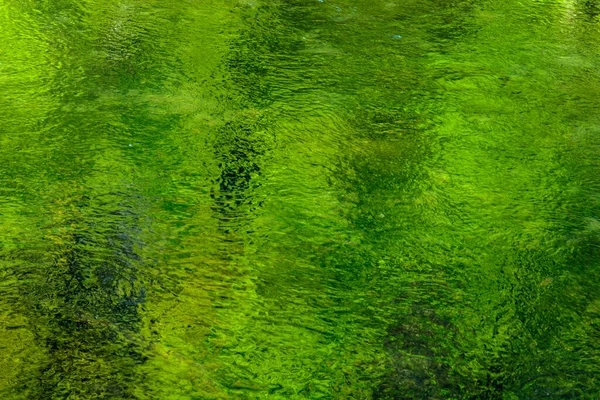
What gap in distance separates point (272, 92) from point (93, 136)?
2.49 feet

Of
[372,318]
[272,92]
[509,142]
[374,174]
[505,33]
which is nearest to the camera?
[372,318]

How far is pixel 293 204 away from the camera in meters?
→ 2.45

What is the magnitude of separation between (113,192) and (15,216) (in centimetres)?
31

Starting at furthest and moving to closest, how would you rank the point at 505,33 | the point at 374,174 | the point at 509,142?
the point at 505,33
the point at 509,142
the point at 374,174

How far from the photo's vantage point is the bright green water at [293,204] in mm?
1895

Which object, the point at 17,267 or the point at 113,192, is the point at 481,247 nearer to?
the point at 113,192

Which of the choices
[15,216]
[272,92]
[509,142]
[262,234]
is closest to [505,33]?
[509,142]

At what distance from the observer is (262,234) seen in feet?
7.58

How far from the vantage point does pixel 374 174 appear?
2604mm

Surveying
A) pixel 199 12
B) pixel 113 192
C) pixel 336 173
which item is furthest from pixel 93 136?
pixel 199 12

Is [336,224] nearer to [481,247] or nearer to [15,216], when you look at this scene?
[481,247]

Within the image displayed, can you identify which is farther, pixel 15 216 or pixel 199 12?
pixel 199 12

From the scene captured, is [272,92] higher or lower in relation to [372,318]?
higher

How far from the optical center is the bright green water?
1.89 meters
